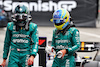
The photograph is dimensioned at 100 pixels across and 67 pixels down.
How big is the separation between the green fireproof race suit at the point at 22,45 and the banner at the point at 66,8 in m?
15.0

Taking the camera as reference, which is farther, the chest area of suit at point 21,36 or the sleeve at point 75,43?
the chest area of suit at point 21,36

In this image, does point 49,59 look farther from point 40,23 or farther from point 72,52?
point 40,23

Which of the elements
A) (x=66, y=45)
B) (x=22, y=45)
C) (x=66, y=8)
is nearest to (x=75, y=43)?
(x=66, y=45)

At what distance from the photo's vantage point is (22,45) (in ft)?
15.0

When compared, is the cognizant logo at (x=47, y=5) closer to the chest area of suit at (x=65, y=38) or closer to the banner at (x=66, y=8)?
the banner at (x=66, y=8)

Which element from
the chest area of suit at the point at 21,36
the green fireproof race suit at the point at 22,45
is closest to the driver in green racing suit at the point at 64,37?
the green fireproof race suit at the point at 22,45

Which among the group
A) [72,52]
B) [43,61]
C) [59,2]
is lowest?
[43,61]

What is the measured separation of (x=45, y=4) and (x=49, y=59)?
13.5 metres

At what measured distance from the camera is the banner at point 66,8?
64.0ft

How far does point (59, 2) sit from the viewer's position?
1950cm

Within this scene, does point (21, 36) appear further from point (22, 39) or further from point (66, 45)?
point (66, 45)

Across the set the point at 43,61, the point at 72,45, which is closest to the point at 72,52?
the point at 72,45

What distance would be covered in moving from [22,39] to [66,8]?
15.1 metres

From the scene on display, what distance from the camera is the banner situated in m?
19.5
